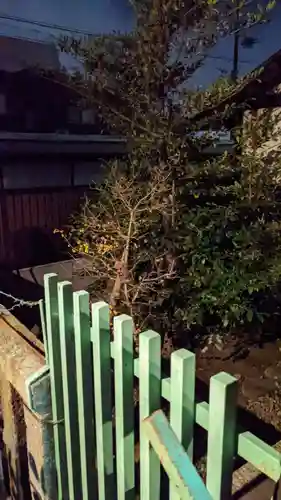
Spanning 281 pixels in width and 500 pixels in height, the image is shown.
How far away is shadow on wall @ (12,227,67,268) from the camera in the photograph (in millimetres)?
4914

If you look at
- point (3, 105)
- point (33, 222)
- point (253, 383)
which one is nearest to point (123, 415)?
point (253, 383)

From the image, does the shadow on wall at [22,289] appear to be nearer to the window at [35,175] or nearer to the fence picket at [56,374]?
the window at [35,175]

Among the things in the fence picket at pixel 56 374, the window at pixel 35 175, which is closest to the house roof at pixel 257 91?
the window at pixel 35 175

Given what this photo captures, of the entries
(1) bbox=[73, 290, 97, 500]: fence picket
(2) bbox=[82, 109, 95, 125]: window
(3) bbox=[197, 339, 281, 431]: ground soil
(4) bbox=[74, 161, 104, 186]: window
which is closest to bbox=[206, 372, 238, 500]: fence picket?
(1) bbox=[73, 290, 97, 500]: fence picket

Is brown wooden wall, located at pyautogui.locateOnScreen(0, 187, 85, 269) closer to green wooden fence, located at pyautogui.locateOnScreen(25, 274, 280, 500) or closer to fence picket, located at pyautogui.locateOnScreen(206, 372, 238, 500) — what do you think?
green wooden fence, located at pyautogui.locateOnScreen(25, 274, 280, 500)

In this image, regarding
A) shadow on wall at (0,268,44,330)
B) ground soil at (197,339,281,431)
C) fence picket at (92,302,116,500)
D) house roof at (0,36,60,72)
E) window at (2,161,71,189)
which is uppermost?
house roof at (0,36,60,72)

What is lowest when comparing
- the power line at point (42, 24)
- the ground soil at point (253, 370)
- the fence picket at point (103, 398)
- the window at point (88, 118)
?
the ground soil at point (253, 370)

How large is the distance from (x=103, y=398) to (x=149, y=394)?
0.38 m

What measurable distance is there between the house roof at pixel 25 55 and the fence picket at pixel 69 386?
3.98 metres

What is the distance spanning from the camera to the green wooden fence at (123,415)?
1.14 meters

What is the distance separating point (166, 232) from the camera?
3.81 metres

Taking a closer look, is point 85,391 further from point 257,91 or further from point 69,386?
point 257,91

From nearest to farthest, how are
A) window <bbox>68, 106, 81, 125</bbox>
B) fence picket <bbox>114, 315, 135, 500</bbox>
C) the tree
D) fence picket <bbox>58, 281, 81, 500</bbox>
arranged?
1. fence picket <bbox>114, 315, 135, 500</bbox>
2. fence picket <bbox>58, 281, 81, 500</bbox>
3. the tree
4. window <bbox>68, 106, 81, 125</bbox>

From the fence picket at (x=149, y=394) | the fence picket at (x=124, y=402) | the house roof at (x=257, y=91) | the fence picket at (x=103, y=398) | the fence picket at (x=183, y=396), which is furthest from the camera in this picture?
the house roof at (x=257, y=91)
